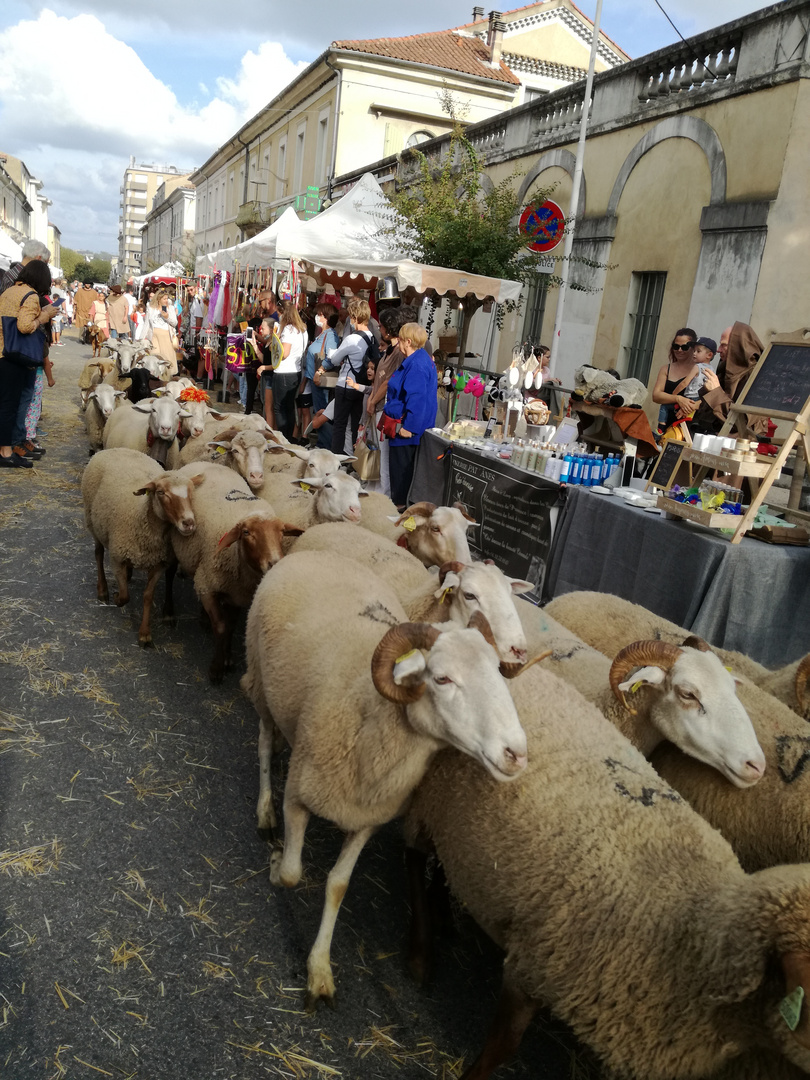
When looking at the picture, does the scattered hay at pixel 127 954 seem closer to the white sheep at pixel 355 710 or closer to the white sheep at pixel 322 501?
the white sheep at pixel 355 710

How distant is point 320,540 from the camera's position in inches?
162

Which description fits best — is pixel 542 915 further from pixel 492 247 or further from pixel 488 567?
pixel 492 247

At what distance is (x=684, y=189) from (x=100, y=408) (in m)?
7.68

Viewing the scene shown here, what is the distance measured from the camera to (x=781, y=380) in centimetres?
441

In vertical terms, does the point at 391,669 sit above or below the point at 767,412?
below

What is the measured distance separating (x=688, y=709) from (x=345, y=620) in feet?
4.17

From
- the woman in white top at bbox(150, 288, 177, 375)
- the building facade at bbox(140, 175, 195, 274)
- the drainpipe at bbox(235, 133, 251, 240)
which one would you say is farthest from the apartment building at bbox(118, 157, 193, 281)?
the woman in white top at bbox(150, 288, 177, 375)

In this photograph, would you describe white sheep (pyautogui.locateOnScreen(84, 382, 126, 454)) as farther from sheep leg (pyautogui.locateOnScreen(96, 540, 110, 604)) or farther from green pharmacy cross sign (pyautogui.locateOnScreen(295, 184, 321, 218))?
green pharmacy cross sign (pyautogui.locateOnScreen(295, 184, 321, 218))

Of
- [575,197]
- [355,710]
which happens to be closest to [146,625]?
[355,710]

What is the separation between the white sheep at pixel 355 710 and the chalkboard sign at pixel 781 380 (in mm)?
2685

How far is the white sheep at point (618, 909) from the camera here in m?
1.67

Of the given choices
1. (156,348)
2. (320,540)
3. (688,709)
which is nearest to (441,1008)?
(688,709)

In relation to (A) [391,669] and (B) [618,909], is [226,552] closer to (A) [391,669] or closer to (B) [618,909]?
(A) [391,669]

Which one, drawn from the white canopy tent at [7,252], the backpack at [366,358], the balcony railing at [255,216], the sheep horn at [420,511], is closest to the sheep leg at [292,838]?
the sheep horn at [420,511]
